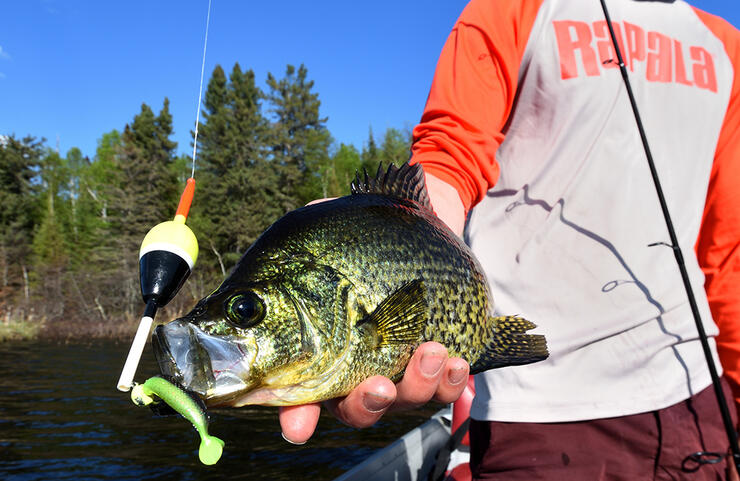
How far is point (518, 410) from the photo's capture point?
7.88 ft

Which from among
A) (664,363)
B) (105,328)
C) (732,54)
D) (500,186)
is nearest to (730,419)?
(664,363)

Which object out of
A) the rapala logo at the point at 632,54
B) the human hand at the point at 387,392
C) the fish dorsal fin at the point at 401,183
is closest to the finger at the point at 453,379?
the human hand at the point at 387,392

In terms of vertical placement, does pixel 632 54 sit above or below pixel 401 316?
above

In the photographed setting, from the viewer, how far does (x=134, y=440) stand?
1238cm

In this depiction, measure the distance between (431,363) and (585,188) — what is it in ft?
4.55

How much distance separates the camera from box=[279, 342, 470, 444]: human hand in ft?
5.05

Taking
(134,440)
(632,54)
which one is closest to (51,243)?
(134,440)

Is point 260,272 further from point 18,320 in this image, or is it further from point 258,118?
point 258,118

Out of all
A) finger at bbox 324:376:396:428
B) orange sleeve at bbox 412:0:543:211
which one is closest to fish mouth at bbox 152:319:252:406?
finger at bbox 324:376:396:428

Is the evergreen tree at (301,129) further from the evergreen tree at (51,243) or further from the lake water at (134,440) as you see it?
the lake water at (134,440)

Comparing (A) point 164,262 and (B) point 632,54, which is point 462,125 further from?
(A) point 164,262

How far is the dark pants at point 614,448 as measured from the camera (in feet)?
7.65

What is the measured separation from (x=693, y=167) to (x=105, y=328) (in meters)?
37.3

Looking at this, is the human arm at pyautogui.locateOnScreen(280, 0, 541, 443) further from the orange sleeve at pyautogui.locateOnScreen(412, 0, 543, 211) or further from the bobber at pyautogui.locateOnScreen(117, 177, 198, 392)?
the bobber at pyautogui.locateOnScreen(117, 177, 198, 392)
